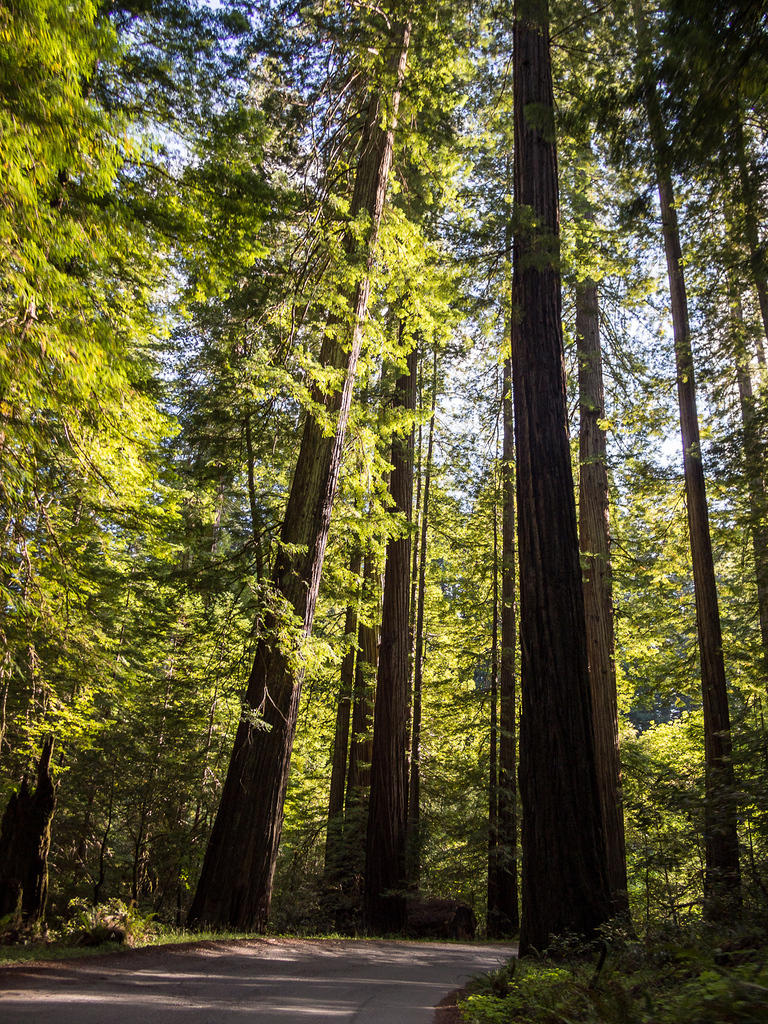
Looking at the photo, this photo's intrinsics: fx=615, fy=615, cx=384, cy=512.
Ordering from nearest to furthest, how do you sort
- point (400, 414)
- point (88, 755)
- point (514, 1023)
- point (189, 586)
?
point (514, 1023) → point (189, 586) → point (400, 414) → point (88, 755)

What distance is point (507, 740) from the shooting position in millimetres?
13859

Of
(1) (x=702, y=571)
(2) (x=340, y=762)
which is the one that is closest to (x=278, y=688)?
(1) (x=702, y=571)

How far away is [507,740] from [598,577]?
441 cm

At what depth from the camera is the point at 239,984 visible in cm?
447

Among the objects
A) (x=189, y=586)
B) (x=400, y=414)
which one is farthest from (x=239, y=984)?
(x=400, y=414)

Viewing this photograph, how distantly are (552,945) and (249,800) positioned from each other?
12.9 feet

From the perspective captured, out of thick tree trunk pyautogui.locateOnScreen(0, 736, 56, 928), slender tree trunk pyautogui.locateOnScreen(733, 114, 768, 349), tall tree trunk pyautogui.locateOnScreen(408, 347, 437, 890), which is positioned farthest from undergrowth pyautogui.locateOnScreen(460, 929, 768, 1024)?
thick tree trunk pyautogui.locateOnScreen(0, 736, 56, 928)

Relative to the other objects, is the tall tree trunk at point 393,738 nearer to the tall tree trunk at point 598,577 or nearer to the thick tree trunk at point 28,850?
the tall tree trunk at point 598,577

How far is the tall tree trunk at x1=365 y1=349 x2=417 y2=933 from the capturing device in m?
10.9

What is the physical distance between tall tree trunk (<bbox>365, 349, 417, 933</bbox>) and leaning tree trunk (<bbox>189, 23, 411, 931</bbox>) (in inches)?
80.5

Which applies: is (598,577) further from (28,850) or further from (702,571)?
(28,850)

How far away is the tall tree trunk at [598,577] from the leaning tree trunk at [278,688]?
4694 mm

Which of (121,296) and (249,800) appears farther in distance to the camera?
(249,800)

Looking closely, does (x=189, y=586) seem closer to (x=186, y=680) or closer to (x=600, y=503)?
(x=186, y=680)
